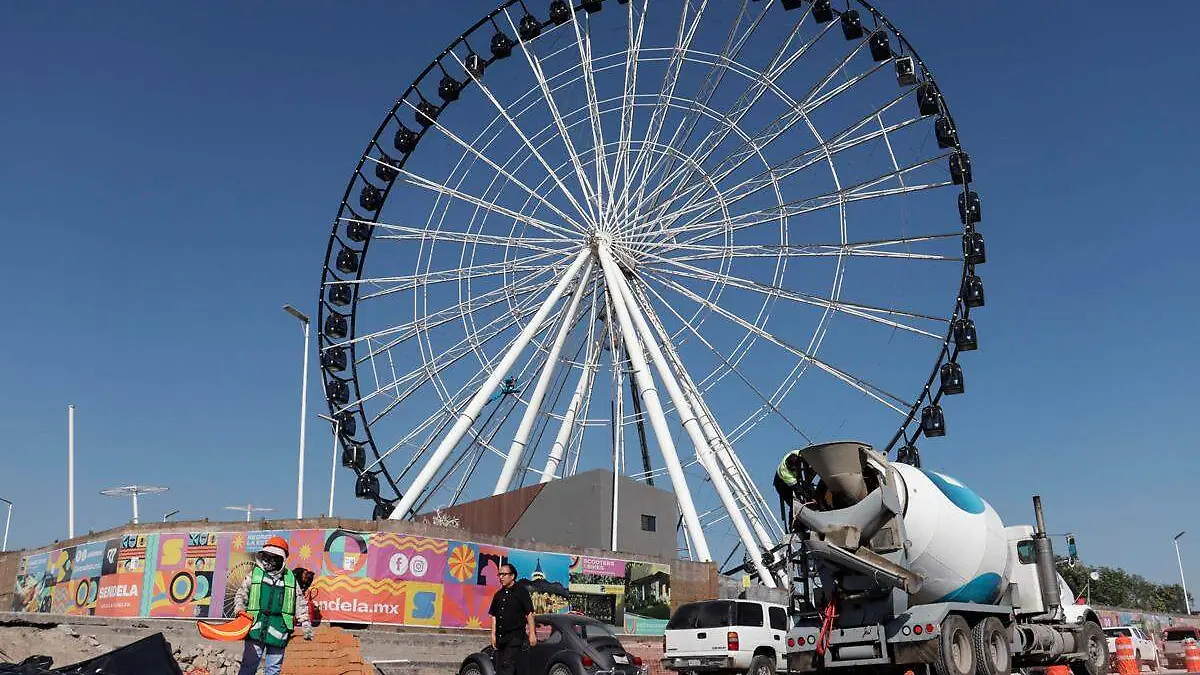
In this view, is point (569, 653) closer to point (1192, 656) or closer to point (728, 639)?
point (728, 639)

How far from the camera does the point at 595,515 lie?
120ft

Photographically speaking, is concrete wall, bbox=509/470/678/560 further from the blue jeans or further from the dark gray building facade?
the blue jeans

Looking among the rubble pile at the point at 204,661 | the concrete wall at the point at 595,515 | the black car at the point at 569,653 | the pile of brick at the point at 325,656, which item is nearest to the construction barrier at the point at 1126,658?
the concrete wall at the point at 595,515

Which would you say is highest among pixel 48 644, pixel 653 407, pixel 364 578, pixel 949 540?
pixel 653 407

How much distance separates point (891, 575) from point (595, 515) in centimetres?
2422

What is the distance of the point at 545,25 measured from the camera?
1400 inches

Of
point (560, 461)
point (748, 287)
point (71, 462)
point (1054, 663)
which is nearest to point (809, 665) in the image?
point (1054, 663)

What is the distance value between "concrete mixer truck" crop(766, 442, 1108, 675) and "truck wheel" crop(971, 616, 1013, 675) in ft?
0.05

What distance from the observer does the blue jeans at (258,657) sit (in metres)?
8.38

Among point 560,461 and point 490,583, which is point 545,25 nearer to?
point 560,461

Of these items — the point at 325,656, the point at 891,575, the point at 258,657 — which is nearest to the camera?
the point at 258,657

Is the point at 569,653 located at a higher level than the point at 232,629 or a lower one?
lower

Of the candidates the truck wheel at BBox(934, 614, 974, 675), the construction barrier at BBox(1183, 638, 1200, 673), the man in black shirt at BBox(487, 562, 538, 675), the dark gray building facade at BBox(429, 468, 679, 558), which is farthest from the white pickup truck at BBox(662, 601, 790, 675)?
the construction barrier at BBox(1183, 638, 1200, 673)

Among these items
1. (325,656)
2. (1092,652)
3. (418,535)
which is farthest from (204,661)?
(1092,652)
